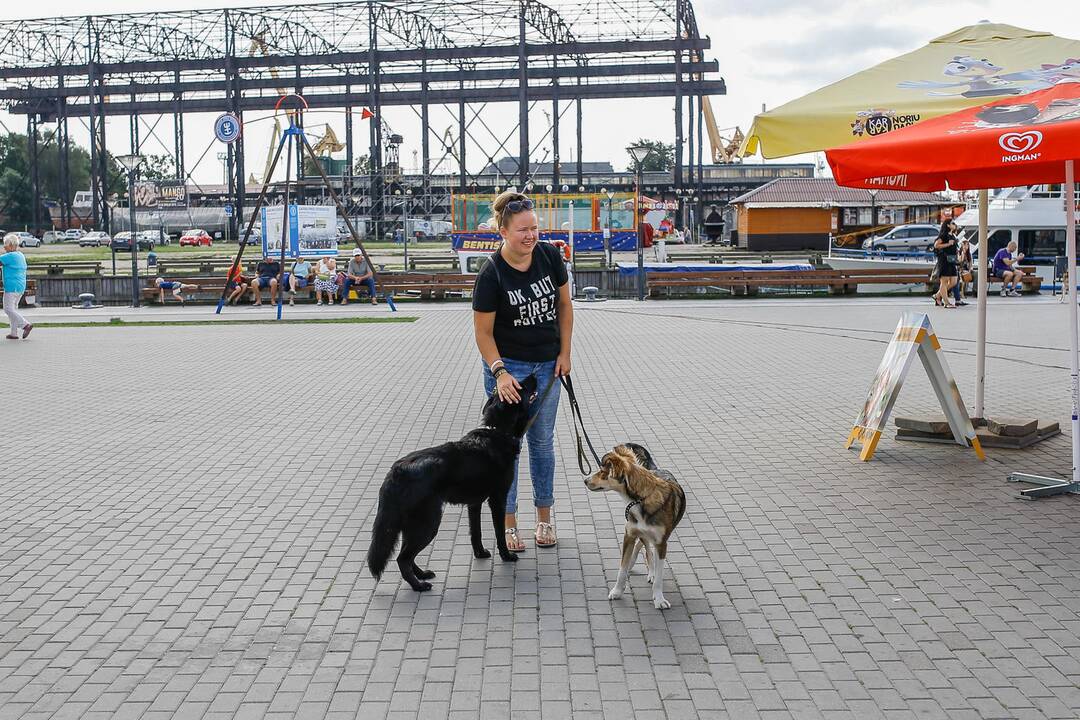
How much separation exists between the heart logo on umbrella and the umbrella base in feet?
7.21

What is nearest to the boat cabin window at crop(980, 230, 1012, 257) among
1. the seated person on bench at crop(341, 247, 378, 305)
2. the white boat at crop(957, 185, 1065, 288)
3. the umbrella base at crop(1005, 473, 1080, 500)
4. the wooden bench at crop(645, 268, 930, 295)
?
the white boat at crop(957, 185, 1065, 288)

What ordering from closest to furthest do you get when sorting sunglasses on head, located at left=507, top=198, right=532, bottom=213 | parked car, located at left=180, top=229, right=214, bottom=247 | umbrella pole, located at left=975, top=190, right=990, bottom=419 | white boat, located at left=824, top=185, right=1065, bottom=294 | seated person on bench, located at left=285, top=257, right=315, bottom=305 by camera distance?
1. sunglasses on head, located at left=507, top=198, right=532, bottom=213
2. umbrella pole, located at left=975, top=190, right=990, bottom=419
3. seated person on bench, located at left=285, top=257, right=315, bottom=305
4. white boat, located at left=824, top=185, right=1065, bottom=294
5. parked car, located at left=180, top=229, right=214, bottom=247

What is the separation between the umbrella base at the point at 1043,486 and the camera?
6883 millimetres

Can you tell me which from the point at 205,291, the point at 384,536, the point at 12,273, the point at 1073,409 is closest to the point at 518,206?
the point at 384,536

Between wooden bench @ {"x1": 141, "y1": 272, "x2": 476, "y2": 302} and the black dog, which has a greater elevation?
wooden bench @ {"x1": 141, "y1": 272, "x2": 476, "y2": 302}

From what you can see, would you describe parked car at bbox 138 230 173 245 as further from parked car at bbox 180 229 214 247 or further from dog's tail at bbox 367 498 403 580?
dog's tail at bbox 367 498 403 580

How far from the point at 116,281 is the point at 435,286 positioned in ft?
29.0

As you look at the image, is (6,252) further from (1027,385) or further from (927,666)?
(927,666)

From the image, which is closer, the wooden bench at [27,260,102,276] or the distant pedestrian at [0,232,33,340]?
the distant pedestrian at [0,232,33,340]

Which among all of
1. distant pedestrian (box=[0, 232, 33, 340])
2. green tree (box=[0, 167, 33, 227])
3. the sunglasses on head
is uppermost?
green tree (box=[0, 167, 33, 227])

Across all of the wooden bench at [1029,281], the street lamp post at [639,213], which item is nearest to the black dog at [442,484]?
the street lamp post at [639,213]

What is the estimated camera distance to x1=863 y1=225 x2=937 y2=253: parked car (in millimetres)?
44938

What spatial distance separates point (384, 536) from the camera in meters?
5.18

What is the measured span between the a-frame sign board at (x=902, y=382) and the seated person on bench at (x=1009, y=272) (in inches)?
768
